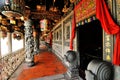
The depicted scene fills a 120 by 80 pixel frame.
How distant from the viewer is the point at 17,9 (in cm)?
539

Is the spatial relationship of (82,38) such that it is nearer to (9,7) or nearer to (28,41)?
(9,7)

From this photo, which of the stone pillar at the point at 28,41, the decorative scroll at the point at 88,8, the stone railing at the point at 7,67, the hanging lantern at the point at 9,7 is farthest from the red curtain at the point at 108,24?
the stone pillar at the point at 28,41

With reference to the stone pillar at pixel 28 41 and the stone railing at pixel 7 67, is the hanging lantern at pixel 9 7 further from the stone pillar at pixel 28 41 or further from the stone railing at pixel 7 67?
the stone pillar at pixel 28 41

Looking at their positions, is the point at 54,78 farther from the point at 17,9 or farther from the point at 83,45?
the point at 17,9

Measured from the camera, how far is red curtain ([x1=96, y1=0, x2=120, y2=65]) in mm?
2637

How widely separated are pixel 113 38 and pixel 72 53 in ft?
9.16

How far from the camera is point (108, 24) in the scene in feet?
9.48

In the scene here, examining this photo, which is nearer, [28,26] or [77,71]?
[77,71]

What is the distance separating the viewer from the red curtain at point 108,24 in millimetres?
2637

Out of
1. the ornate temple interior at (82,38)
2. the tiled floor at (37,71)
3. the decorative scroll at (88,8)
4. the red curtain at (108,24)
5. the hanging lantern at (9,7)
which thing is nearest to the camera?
the red curtain at (108,24)

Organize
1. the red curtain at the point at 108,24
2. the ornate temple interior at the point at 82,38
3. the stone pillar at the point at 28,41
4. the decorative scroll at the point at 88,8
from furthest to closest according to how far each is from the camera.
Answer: the stone pillar at the point at 28,41
the decorative scroll at the point at 88,8
the ornate temple interior at the point at 82,38
the red curtain at the point at 108,24

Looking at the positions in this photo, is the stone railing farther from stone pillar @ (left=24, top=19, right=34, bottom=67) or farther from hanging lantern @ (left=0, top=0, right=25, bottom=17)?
hanging lantern @ (left=0, top=0, right=25, bottom=17)

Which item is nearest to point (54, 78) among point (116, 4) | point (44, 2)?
point (116, 4)

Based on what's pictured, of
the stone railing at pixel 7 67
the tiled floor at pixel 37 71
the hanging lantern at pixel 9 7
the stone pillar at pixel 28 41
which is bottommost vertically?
the tiled floor at pixel 37 71
